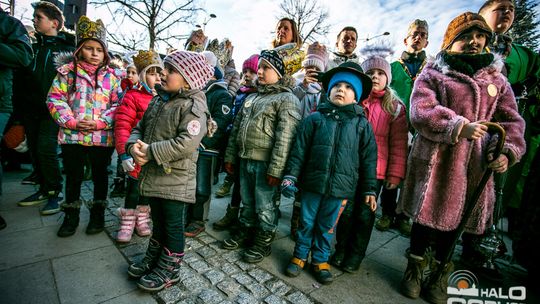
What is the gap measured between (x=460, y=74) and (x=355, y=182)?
1232mm

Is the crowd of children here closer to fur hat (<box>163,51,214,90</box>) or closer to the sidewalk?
fur hat (<box>163,51,214,90</box>)

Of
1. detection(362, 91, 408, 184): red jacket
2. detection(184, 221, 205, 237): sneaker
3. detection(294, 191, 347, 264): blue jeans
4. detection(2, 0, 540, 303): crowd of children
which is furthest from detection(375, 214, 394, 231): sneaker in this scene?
detection(184, 221, 205, 237): sneaker

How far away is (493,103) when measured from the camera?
82.0 inches

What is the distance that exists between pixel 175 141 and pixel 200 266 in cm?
123

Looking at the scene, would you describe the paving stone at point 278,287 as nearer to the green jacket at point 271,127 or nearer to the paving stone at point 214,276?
the paving stone at point 214,276

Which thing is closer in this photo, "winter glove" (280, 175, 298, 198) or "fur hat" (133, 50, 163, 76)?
"winter glove" (280, 175, 298, 198)

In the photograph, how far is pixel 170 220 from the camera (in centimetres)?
204

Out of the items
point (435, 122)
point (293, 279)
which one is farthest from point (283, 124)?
point (293, 279)

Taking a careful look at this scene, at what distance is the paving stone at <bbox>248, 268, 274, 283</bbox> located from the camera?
2.25 meters

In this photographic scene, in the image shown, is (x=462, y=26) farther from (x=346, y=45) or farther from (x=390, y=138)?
(x=346, y=45)

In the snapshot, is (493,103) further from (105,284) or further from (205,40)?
(205,40)

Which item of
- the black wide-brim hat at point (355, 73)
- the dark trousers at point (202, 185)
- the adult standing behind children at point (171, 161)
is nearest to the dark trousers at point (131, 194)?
the dark trousers at point (202, 185)

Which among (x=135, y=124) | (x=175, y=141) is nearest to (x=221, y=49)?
(x=135, y=124)

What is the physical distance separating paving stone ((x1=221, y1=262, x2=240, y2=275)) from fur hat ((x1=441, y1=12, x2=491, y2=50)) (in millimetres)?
2791
